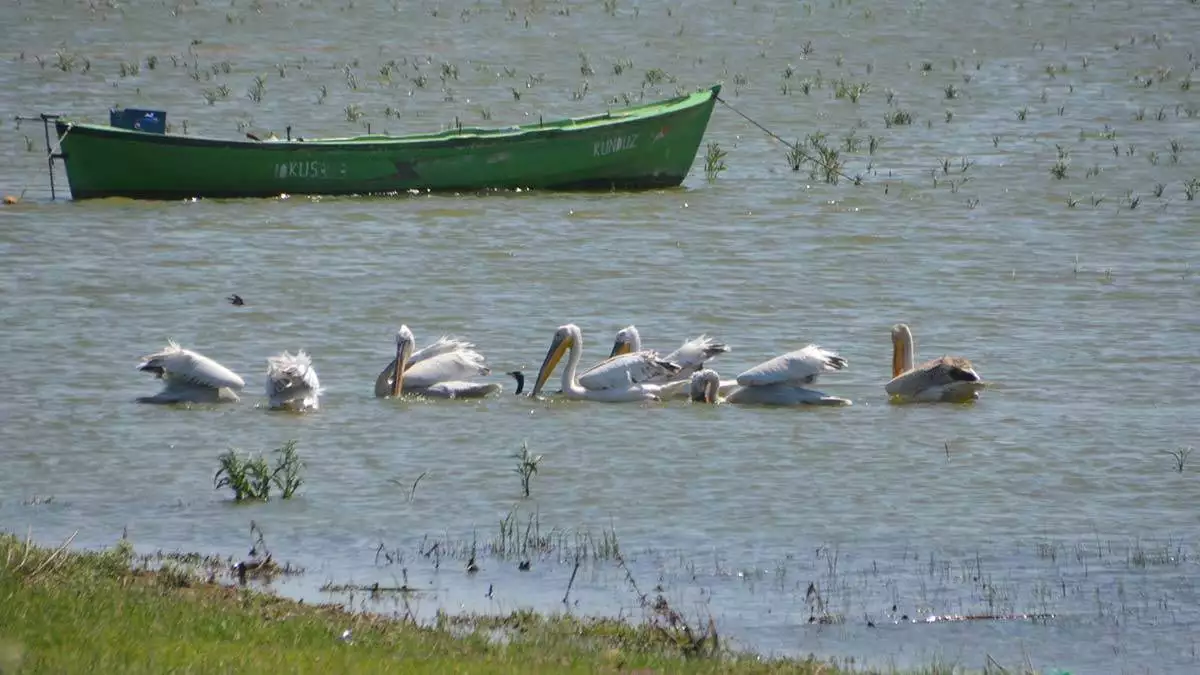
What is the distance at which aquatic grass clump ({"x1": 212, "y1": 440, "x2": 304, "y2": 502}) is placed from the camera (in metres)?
10.7

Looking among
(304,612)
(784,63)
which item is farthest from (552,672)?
(784,63)

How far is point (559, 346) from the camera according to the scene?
14.6 m

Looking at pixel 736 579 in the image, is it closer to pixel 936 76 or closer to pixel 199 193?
pixel 199 193

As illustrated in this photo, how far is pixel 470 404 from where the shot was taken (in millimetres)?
14016

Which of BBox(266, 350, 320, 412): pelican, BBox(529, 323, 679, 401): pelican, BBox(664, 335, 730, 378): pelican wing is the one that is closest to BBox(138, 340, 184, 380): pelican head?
BBox(266, 350, 320, 412): pelican

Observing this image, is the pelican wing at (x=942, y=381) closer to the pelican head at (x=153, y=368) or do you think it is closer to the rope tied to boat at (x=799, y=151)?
the pelican head at (x=153, y=368)

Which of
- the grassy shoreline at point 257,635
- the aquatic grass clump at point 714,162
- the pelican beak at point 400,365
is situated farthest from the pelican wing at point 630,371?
the aquatic grass clump at point 714,162

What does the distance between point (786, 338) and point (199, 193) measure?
977 cm

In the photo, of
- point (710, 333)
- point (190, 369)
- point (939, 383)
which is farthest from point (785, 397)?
point (190, 369)

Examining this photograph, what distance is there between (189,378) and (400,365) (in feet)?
4.75

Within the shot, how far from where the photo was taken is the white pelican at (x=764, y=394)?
1371cm

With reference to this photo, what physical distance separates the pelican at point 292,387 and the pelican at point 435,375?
0.74m

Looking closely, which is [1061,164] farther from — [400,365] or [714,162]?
[400,365]

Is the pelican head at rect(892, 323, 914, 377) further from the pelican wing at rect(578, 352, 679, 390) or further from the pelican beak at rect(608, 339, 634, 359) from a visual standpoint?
the pelican beak at rect(608, 339, 634, 359)
